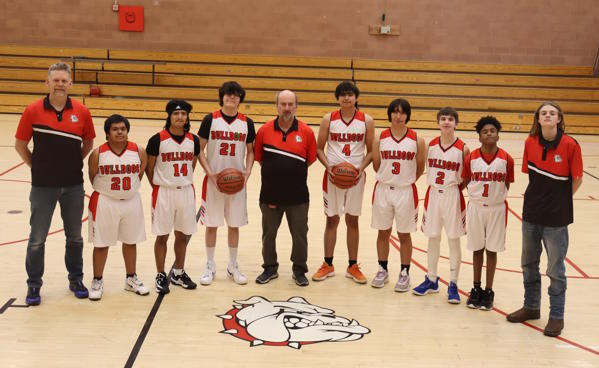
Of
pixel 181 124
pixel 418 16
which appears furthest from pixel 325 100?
pixel 181 124

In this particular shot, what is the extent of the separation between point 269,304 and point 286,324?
41 centimetres

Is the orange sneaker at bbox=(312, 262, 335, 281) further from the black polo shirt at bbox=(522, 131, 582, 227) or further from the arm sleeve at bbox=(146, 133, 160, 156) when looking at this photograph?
the black polo shirt at bbox=(522, 131, 582, 227)

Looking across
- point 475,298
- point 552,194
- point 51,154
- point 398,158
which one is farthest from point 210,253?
point 552,194

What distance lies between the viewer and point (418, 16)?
16938 mm

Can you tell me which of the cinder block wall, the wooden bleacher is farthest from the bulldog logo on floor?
the cinder block wall

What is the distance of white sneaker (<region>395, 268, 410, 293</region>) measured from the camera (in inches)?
231

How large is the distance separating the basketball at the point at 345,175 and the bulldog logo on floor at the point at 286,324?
3.50 feet

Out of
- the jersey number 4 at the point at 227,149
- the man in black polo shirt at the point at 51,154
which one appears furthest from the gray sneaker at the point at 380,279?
the man in black polo shirt at the point at 51,154

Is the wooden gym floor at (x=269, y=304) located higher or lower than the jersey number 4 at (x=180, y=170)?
lower

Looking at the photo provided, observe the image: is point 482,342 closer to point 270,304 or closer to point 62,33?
point 270,304

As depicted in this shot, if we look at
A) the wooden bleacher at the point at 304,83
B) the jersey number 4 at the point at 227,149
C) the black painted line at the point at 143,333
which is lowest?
the black painted line at the point at 143,333

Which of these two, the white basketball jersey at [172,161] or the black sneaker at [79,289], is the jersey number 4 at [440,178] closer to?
the white basketball jersey at [172,161]

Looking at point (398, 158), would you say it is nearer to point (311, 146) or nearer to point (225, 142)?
point (311, 146)

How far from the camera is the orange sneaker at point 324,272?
607 cm
